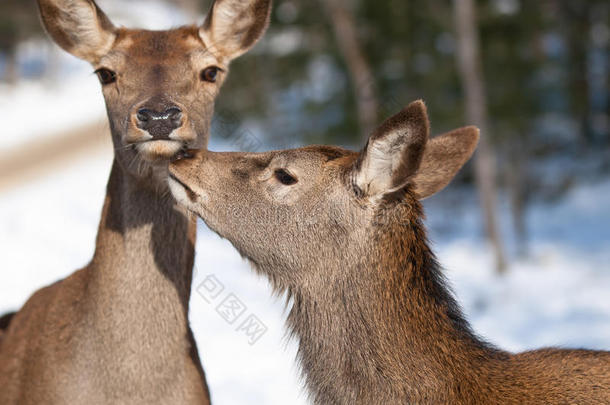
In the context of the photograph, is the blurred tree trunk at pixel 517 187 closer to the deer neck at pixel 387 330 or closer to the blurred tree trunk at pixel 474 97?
the blurred tree trunk at pixel 474 97

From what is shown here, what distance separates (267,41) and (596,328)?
40.0 feet

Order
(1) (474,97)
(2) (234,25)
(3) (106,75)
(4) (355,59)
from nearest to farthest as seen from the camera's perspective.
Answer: (3) (106,75)
(2) (234,25)
(1) (474,97)
(4) (355,59)

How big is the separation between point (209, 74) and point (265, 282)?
656 cm

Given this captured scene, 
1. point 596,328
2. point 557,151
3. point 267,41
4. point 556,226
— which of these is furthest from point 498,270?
point 557,151

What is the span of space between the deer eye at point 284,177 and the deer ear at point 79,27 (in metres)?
1.68

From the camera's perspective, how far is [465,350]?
11.8ft

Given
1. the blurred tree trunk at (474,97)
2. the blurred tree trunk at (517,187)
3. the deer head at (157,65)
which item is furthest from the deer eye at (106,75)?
the blurred tree trunk at (517,187)

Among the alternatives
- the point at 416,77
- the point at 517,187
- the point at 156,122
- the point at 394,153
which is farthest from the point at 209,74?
the point at 416,77

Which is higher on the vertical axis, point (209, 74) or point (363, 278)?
point (209, 74)

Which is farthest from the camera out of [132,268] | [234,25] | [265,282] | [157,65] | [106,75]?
[265,282]

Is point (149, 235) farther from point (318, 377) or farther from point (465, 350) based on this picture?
point (465, 350)

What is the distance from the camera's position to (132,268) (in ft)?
13.9

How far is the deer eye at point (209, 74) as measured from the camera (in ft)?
15.3

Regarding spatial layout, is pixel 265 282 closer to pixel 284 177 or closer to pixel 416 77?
pixel 284 177
